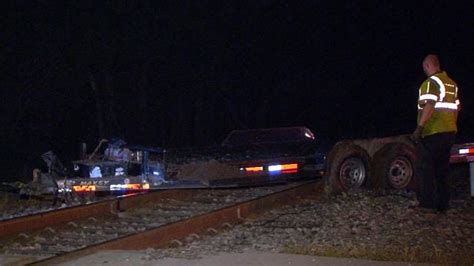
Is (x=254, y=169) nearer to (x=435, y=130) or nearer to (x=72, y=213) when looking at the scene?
(x=72, y=213)

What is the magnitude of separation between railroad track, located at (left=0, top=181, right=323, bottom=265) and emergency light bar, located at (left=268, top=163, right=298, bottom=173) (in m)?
1.25

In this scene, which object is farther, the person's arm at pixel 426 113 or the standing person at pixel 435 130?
the standing person at pixel 435 130

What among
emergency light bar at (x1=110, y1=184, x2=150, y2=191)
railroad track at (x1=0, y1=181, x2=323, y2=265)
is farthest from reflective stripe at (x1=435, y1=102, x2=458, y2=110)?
emergency light bar at (x1=110, y1=184, x2=150, y2=191)

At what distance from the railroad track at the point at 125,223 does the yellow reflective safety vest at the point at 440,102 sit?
10.7 feet

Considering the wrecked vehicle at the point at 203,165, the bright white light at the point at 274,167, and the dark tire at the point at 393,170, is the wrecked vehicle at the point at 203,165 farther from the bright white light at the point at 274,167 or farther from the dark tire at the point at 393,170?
the dark tire at the point at 393,170

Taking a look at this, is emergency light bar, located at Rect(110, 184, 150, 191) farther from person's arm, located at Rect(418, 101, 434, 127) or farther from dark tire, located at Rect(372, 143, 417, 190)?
person's arm, located at Rect(418, 101, 434, 127)

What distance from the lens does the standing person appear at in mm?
11266

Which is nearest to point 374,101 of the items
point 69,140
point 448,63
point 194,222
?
point 448,63

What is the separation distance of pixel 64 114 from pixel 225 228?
1841 cm

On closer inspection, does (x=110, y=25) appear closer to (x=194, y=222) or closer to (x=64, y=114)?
(x=64, y=114)

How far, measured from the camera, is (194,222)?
11.1 metres

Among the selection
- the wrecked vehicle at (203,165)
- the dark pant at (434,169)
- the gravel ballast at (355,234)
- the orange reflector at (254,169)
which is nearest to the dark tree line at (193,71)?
the wrecked vehicle at (203,165)

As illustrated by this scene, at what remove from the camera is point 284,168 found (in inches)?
Answer: 675

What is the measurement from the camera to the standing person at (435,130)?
11.3 metres
